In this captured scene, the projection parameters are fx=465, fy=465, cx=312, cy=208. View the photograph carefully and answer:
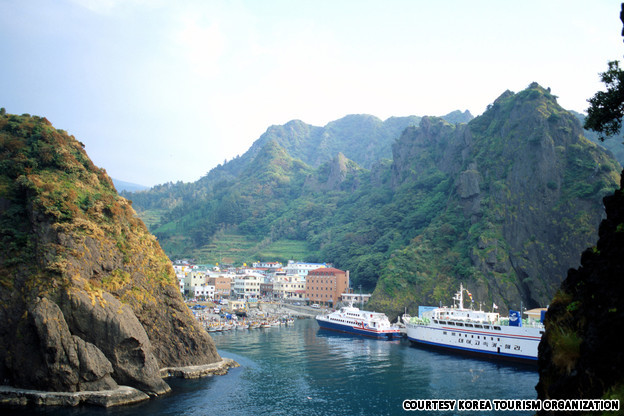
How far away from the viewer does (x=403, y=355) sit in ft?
201

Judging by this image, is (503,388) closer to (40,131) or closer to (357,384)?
(357,384)

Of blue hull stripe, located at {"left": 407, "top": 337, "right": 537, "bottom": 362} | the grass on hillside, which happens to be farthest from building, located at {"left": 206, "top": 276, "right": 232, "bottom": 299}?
blue hull stripe, located at {"left": 407, "top": 337, "right": 537, "bottom": 362}

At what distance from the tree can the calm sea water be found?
25305mm

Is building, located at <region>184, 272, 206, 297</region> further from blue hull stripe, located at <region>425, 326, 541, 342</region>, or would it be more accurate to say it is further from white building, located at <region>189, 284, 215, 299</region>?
blue hull stripe, located at <region>425, 326, 541, 342</region>

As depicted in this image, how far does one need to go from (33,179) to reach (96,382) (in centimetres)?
1873

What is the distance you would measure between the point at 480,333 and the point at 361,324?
78.9 ft

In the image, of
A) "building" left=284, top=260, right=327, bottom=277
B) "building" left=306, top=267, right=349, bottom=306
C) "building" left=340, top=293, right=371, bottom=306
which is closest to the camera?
"building" left=340, top=293, right=371, bottom=306

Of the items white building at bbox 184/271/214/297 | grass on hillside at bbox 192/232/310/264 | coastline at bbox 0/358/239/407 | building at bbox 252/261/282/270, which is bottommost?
coastline at bbox 0/358/239/407

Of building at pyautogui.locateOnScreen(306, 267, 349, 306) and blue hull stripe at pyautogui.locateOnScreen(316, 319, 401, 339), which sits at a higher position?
building at pyautogui.locateOnScreen(306, 267, 349, 306)

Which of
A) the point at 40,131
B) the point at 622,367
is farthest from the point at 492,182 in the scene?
the point at 622,367

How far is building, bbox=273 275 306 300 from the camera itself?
126 metres

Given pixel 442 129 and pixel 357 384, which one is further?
pixel 442 129

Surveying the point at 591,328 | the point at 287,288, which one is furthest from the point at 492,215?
the point at 591,328

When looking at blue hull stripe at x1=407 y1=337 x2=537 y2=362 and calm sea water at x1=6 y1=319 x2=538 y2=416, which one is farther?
blue hull stripe at x1=407 y1=337 x2=537 y2=362
